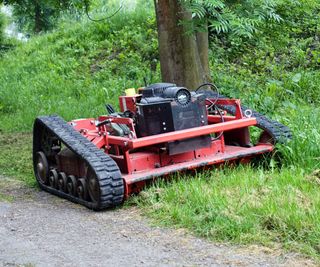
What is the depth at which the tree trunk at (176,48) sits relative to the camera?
9156 millimetres

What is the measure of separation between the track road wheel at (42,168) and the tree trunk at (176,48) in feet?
9.43

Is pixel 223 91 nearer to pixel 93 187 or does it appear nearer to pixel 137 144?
pixel 137 144

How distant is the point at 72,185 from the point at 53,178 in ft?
1.65

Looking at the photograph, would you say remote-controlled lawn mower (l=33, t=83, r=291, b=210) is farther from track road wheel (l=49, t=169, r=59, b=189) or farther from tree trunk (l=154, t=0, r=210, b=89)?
tree trunk (l=154, t=0, r=210, b=89)

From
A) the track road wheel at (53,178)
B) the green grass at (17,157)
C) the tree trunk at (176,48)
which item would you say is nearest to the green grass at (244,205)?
the track road wheel at (53,178)

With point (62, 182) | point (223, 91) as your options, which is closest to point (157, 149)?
point (62, 182)

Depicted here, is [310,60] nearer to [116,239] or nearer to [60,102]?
[60,102]

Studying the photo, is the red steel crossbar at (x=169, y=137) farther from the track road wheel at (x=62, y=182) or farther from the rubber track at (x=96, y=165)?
the track road wheel at (x=62, y=182)

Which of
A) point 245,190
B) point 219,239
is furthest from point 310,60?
point 219,239

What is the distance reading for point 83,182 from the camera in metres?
6.45

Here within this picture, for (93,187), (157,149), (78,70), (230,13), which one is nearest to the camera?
(93,187)

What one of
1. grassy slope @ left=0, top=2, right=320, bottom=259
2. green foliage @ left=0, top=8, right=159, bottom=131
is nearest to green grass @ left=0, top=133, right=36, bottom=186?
grassy slope @ left=0, top=2, right=320, bottom=259

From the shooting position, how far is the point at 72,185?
22.1 feet

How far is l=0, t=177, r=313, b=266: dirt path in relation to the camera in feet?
15.1
